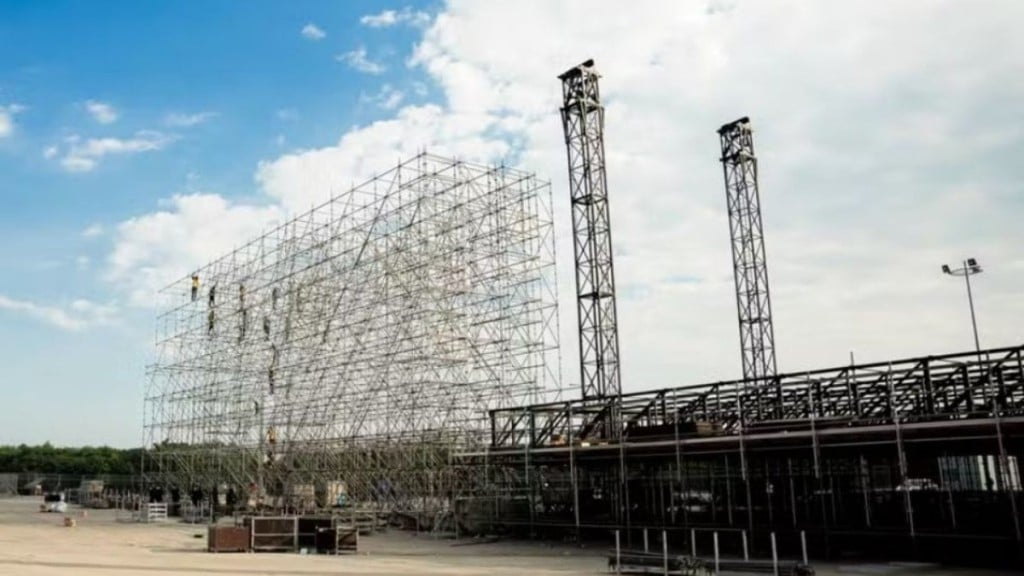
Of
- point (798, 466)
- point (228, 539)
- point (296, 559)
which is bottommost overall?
point (296, 559)

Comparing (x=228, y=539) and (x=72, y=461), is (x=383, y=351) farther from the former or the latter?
(x=72, y=461)

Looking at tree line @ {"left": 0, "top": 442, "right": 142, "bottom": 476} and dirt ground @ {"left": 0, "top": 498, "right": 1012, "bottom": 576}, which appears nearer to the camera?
dirt ground @ {"left": 0, "top": 498, "right": 1012, "bottom": 576}

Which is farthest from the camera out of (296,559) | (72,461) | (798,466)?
(72,461)

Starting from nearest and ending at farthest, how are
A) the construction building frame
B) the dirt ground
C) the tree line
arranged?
the dirt ground, the construction building frame, the tree line

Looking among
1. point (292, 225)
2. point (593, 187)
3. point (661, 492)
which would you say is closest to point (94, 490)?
point (292, 225)

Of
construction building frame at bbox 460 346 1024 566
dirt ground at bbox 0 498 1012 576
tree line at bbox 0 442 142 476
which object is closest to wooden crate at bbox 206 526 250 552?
dirt ground at bbox 0 498 1012 576

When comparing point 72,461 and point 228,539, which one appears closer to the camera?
point 228,539

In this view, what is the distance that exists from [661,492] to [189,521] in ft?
90.0

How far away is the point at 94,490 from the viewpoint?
218 ft

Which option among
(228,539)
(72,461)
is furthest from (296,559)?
(72,461)

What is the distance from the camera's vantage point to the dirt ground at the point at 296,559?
19359mm

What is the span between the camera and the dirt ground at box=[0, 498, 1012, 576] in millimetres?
19359

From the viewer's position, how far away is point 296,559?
23.3m

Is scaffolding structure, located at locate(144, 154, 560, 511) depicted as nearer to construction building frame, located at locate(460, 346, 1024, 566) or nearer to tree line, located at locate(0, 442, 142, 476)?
construction building frame, located at locate(460, 346, 1024, 566)
